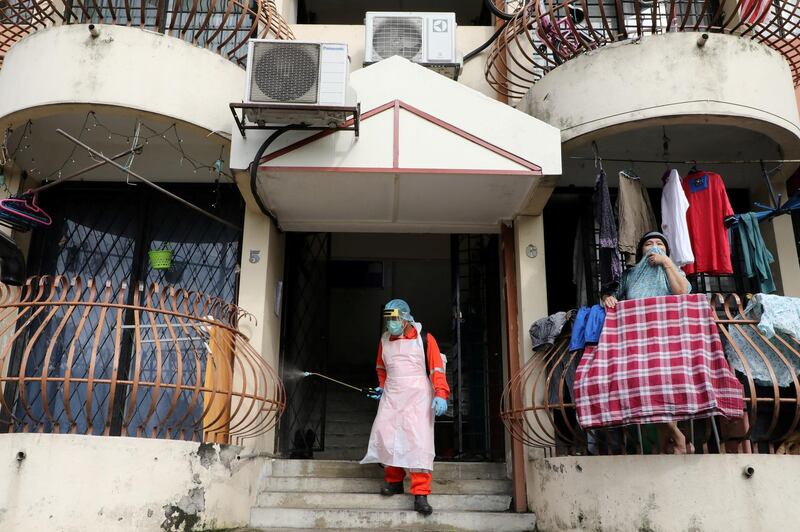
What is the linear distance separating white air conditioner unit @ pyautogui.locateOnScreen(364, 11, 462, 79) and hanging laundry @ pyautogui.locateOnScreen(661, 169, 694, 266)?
7.77ft

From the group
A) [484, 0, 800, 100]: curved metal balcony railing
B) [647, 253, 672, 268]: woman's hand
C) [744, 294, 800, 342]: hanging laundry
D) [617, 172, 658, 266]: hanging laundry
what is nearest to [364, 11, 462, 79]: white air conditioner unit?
[484, 0, 800, 100]: curved metal balcony railing

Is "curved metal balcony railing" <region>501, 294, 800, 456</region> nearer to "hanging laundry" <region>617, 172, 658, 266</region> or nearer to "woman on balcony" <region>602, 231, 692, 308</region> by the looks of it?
"woman on balcony" <region>602, 231, 692, 308</region>

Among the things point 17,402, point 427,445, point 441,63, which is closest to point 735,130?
point 441,63

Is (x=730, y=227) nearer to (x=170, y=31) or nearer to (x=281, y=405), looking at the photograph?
(x=281, y=405)

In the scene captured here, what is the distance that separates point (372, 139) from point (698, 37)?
8.70 ft

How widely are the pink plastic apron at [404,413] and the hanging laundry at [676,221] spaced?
7.05 ft

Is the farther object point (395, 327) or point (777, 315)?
point (395, 327)

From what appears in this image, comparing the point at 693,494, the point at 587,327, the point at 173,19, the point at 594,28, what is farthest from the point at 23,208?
the point at 693,494

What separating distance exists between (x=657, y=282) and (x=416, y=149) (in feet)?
6.43

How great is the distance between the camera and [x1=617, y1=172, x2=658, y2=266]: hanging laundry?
18.3ft

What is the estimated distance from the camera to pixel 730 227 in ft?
18.6

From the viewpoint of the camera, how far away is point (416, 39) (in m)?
6.85

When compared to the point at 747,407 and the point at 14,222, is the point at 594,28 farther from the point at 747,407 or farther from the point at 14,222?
the point at 14,222

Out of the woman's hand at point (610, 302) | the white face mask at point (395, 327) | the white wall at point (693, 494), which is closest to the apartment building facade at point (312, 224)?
the white wall at point (693, 494)
